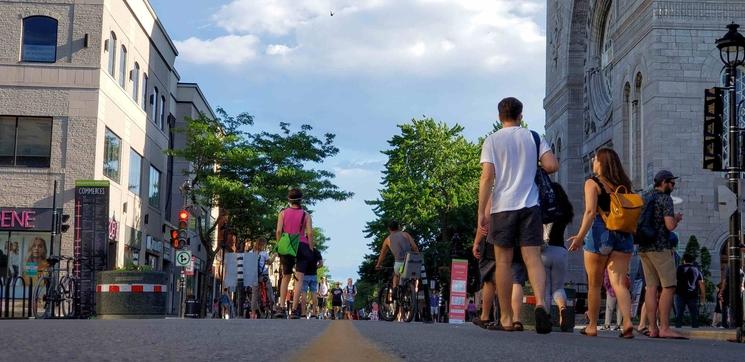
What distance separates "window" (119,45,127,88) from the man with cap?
27970mm

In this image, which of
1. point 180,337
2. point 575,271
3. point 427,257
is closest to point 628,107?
point 575,271

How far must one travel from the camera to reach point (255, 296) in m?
22.6

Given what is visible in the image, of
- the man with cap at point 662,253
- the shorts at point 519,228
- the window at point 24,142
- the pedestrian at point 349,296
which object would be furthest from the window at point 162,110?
the shorts at point 519,228

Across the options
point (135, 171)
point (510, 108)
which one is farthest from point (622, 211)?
point (135, 171)

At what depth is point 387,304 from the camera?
18.9 meters

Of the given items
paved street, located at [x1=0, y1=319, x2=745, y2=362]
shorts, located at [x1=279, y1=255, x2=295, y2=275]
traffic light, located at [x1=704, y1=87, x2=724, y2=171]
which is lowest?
paved street, located at [x1=0, y1=319, x2=745, y2=362]

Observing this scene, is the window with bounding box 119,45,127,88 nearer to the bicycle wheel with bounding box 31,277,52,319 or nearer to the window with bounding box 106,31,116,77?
the window with bounding box 106,31,116,77

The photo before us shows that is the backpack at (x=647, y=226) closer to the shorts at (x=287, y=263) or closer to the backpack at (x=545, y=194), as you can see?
the backpack at (x=545, y=194)

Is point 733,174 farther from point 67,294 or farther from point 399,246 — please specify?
point 67,294

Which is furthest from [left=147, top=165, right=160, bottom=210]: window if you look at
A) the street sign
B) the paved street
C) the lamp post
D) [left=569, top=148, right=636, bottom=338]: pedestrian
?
the paved street

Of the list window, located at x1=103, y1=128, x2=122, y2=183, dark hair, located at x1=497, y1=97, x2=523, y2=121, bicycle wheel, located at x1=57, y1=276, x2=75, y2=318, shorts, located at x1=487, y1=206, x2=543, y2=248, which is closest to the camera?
shorts, located at x1=487, y1=206, x2=543, y2=248

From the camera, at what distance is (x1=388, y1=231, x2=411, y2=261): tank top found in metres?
17.8

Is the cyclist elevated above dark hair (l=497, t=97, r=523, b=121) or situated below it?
below

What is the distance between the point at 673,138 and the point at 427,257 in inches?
829
